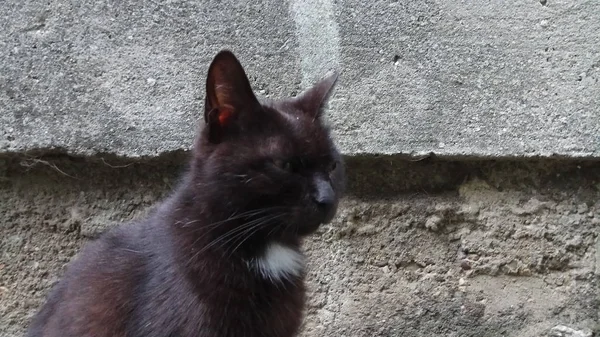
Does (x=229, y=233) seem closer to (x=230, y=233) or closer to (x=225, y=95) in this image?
(x=230, y=233)

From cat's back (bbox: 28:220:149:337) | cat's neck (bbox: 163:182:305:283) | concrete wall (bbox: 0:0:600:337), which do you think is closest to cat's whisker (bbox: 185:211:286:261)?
cat's neck (bbox: 163:182:305:283)

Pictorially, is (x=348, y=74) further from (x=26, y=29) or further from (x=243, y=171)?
(x=26, y=29)

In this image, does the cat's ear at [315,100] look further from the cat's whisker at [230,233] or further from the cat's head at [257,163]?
the cat's whisker at [230,233]

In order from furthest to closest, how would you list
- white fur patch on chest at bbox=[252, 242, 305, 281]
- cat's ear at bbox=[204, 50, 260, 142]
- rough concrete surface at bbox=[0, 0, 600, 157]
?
rough concrete surface at bbox=[0, 0, 600, 157], white fur patch on chest at bbox=[252, 242, 305, 281], cat's ear at bbox=[204, 50, 260, 142]

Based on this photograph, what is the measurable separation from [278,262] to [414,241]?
377 mm

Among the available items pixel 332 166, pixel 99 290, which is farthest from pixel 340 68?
pixel 99 290

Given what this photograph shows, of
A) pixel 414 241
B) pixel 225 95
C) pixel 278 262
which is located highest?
pixel 225 95

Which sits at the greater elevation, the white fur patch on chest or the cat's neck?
the cat's neck

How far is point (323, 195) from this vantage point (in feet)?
3.53

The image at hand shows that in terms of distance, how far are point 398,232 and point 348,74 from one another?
0.34m

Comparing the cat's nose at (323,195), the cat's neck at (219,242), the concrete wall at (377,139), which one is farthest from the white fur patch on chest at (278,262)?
the concrete wall at (377,139)

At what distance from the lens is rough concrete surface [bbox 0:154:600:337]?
4.63ft

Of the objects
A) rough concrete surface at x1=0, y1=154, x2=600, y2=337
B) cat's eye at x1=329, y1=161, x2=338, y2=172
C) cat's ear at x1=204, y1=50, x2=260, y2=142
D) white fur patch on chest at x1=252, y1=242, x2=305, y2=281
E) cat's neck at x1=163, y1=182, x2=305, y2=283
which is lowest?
rough concrete surface at x1=0, y1=154, x2=600, y2=337

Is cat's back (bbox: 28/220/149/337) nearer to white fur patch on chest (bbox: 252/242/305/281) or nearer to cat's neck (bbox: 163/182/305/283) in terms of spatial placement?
cat's neck (bbox: 163/182/305/283)
